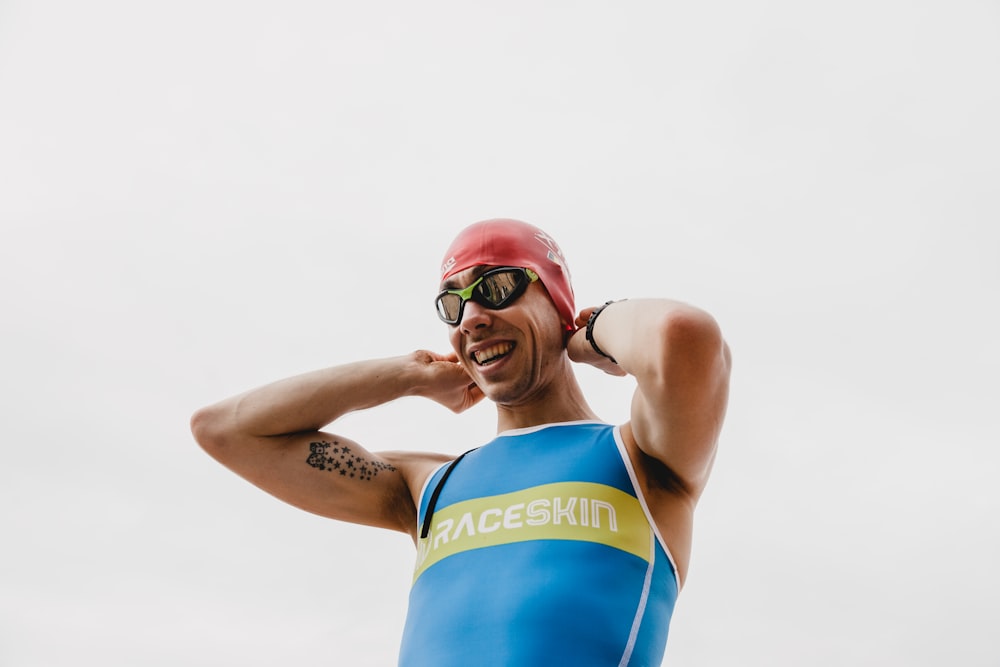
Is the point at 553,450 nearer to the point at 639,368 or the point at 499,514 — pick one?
the point at 499,514

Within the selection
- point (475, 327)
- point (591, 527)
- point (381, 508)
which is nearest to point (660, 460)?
point (591, 527)

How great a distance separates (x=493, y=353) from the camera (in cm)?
360

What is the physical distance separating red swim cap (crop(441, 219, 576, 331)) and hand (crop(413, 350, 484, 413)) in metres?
0.42

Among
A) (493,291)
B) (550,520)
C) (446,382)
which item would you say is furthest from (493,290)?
(550,520)

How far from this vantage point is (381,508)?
12.7 ft

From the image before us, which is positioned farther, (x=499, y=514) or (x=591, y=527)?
(x=499, y=514)

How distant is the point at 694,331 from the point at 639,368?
Answer: 209 mm

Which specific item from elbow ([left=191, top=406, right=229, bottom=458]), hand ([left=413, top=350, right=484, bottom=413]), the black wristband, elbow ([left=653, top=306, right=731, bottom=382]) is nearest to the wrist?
the black wristband

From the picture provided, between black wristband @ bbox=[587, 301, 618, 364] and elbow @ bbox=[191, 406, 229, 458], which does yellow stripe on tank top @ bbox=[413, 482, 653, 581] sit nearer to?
black wristband @ bbox=[587, 301, 618, 364]

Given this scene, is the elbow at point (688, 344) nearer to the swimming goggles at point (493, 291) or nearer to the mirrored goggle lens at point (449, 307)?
the swimming goggles at point (493, 291)

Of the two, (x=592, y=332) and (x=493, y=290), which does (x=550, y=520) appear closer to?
(x=592, y=332)

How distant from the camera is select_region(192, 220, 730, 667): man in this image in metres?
2.89

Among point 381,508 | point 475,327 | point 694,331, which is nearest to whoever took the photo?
point 694,331

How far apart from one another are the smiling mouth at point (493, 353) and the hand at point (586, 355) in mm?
213
